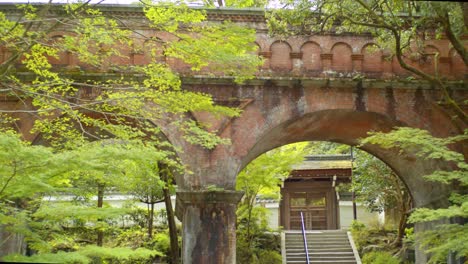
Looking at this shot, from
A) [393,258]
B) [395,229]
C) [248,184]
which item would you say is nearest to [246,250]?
[248,184]

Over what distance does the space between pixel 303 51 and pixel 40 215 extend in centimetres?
589

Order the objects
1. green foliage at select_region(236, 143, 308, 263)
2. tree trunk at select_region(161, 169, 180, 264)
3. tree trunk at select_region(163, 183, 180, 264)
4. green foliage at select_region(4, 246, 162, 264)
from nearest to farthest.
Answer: green foliage at select_region(4, 246, 162, 264) → tree trunk at select_region(161, 169, 180, 264) → tree trunk at select_region(163, 183, 180, 264) → green foliage at select_region(236, 143, 308, 263)

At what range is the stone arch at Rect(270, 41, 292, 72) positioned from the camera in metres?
10.7

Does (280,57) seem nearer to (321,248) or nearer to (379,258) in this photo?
(379,258)

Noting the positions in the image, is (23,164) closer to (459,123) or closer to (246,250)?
(459,123)

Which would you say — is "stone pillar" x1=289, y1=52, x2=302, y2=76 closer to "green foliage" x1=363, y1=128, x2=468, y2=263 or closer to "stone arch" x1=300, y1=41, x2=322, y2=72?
"stone arch" x1=300, y1=41, x2=322, y2=72

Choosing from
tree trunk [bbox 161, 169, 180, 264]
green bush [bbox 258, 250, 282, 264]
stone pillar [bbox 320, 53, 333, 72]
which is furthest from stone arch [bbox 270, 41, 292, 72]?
green bush [bbox 258, 250, 282, 264]

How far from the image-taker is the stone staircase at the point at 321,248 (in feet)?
53.4

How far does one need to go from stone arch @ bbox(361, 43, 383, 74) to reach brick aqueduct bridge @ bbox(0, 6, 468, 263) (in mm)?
19

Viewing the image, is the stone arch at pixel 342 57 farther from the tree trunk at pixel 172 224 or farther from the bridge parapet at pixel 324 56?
the tree trunk at pixel 172 224

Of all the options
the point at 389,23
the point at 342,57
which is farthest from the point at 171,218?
the point at 389,23

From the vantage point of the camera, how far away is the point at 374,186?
1612cm

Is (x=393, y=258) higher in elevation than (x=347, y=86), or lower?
lower

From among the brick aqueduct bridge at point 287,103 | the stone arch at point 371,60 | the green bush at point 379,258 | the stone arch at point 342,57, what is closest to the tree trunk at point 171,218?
the brick aqueduct bridge at point 287,103
